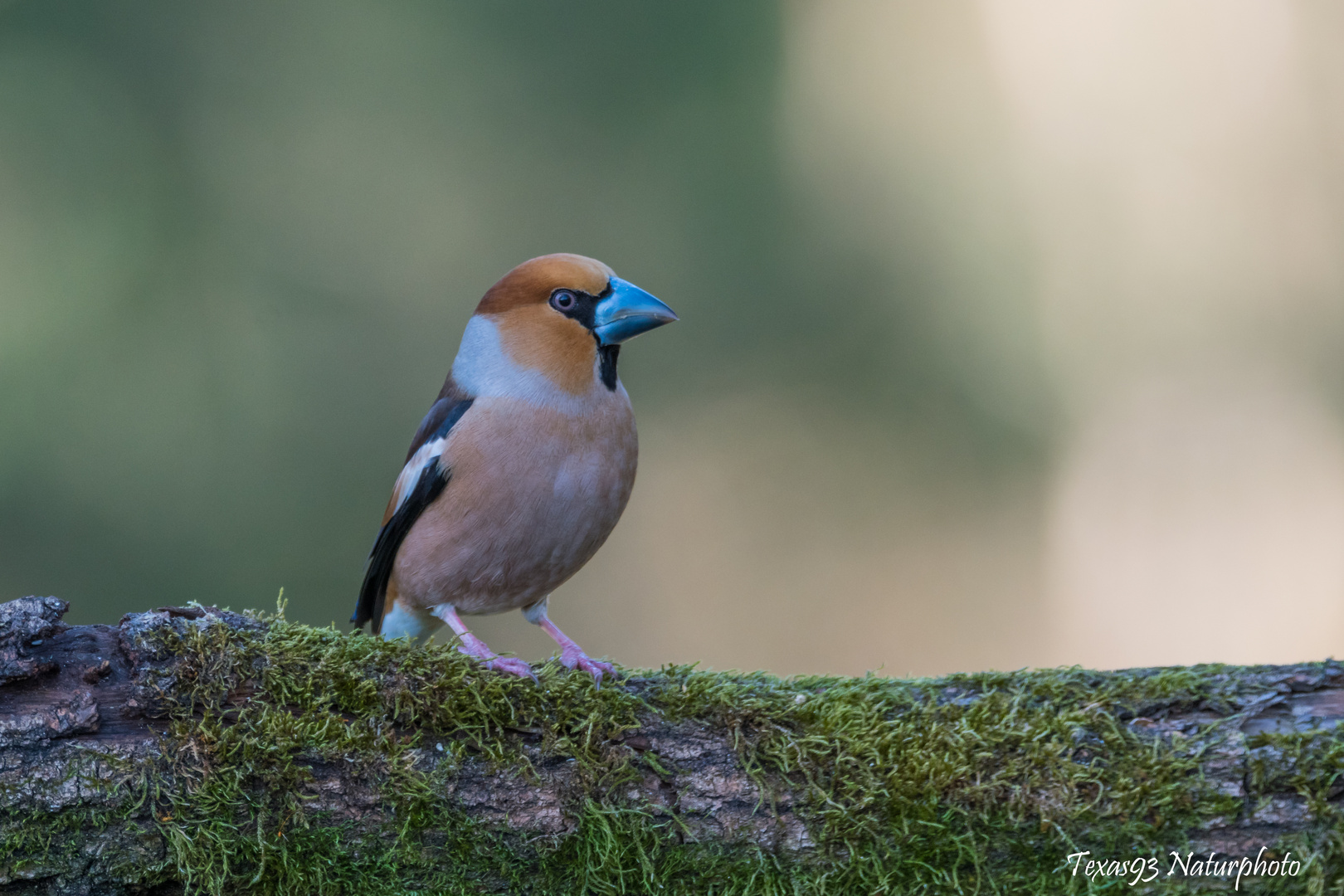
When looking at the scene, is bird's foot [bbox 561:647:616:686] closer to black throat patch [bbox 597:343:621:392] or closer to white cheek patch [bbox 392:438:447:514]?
white cheek patch [bbox 392:438:447:514]

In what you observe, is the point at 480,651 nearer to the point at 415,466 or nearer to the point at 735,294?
the point at 415,466

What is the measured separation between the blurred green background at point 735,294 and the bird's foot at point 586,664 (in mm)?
5637

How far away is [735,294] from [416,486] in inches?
290

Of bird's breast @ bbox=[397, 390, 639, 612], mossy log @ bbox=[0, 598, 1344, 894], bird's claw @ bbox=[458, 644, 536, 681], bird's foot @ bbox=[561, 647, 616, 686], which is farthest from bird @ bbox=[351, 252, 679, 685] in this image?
mossy log @ bbox=[0, 598, 1344, 894]

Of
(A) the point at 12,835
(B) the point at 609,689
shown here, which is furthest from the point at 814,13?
(A) the point at 12,835

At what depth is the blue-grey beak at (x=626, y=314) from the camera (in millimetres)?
4105

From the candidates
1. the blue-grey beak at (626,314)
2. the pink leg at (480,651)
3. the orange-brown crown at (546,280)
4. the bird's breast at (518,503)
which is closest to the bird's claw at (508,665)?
the pink leg at (480,651)

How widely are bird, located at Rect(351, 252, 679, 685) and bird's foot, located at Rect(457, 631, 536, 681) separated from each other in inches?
0.8

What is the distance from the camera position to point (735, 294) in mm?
11070

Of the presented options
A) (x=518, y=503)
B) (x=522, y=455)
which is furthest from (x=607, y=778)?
(x=522, y=455)

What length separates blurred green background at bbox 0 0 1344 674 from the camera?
9500 mm

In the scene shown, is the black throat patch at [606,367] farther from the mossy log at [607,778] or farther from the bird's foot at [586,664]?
the mossy log at [607,778]

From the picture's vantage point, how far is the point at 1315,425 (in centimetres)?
992

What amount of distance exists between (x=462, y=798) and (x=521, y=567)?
4.67 feet
